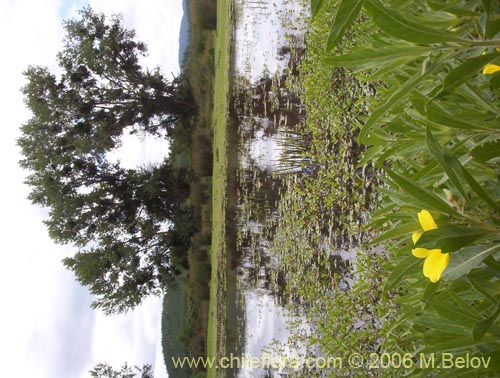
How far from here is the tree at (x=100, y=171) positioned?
934cm

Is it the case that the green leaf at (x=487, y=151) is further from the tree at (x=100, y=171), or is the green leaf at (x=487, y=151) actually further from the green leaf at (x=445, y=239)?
the tree at (x=100, y=171)

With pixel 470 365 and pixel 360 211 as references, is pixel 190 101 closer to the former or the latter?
pixel 360 211

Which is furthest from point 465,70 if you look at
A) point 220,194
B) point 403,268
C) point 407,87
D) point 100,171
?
point 100,171

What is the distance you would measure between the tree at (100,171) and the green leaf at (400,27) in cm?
913

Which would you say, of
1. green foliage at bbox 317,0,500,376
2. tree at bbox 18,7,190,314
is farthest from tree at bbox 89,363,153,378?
green foliage at bbox 317,0,500,376

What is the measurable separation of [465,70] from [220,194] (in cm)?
686

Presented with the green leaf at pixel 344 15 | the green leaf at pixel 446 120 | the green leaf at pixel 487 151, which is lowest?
the green leaf at pixel 487 151

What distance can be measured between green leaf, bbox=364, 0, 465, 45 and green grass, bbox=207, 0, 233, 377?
6159 mm

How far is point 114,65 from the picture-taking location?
9.79m

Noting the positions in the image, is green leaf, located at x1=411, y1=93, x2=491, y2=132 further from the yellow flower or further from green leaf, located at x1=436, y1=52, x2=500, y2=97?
the yellow flower

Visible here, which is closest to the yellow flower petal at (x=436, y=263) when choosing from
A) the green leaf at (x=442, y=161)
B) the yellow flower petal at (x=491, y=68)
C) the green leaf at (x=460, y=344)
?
the green leaf at (x=442, y=161)

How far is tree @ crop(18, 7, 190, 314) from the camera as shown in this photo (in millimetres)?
9336

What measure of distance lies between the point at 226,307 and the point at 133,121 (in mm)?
5799

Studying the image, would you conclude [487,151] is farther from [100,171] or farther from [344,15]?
[100,171]
